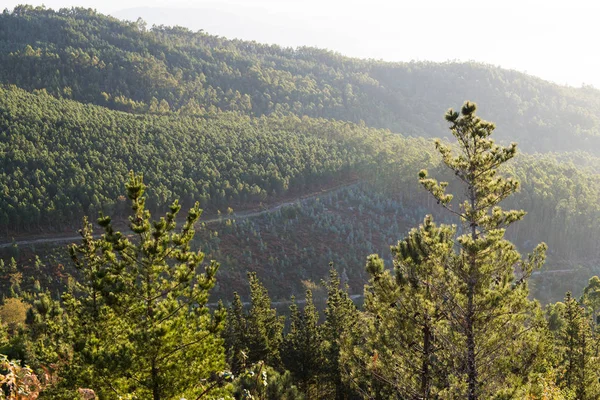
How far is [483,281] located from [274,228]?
53490 mm

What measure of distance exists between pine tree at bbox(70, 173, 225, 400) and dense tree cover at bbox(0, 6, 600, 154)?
3546 inches

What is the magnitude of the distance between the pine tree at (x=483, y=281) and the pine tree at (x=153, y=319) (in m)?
5.72

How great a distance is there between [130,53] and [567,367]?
128 m

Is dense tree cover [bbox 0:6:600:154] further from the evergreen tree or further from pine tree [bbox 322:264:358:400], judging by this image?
the evergreen tree

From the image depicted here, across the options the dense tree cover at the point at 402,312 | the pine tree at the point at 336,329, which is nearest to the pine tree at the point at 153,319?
the dense tree cover at the point at 402,312

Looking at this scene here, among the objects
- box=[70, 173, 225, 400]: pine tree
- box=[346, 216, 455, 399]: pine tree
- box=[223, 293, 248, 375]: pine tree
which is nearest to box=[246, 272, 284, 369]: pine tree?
box=[223, 293, 248, 375]: pine tree

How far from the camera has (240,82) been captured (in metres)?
141

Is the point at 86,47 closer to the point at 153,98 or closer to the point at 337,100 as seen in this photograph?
the point at 153,98

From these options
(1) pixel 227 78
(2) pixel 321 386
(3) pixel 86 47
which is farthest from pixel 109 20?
(2) pixel 321 386

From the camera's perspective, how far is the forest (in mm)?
10750

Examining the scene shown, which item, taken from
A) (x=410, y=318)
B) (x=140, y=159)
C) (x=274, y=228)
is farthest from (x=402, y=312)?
(x=140, y=159)

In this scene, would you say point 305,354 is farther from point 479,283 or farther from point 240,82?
point 240,82

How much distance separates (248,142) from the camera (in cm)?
7888

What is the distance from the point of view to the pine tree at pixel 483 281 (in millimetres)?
11148
